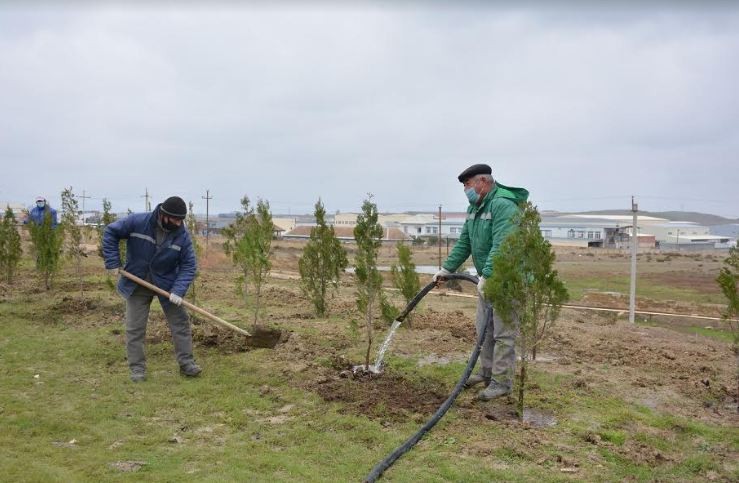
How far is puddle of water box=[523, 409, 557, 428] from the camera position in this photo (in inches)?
217

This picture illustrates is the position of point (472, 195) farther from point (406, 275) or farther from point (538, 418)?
point (406, 275)

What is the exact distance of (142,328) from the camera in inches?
275

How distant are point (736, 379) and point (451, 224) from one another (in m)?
80.8

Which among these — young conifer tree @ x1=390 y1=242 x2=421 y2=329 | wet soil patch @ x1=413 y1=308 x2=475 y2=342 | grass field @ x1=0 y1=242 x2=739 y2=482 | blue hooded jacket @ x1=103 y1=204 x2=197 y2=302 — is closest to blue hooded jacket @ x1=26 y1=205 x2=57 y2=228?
grass field @ x1=0 y1=242 x2=739 y2=482

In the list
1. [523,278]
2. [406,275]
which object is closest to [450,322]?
[406,275]

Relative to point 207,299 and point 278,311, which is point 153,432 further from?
point 207,299

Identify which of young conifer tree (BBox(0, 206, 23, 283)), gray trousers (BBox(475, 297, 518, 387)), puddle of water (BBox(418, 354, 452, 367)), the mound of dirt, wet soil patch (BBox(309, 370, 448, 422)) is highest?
young conifer tree (BBox(0, 206, 23, 283))

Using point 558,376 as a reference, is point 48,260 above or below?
above

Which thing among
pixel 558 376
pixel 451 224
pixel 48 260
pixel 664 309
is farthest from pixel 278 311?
pixel 451 224

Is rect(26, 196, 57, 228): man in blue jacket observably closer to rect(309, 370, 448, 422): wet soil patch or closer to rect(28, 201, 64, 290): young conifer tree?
rect(28, 201, 64, 290): young conifer tree

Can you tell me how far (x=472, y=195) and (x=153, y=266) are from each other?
12.6ft

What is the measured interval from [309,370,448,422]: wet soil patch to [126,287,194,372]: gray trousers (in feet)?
5.62

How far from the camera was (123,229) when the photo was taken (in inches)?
266

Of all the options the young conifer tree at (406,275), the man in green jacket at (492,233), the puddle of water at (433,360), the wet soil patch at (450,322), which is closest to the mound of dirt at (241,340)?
the puddle of water at (433,360)
